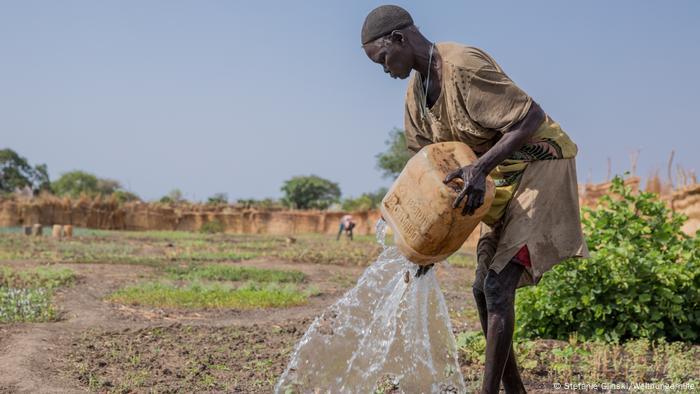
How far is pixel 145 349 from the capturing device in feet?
17.9

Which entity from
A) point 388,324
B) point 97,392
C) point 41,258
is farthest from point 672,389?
point 41,258

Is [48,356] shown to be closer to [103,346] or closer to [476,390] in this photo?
[103,346]

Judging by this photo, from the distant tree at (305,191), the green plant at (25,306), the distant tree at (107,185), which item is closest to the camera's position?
the green plant at (25,306)

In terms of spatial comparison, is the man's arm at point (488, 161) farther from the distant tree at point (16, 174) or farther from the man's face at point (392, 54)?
the distant tree at point (16, 174)

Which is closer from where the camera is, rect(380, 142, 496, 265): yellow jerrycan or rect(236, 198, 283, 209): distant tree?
rect(380, 142, 496, 265): yellow jerrycan

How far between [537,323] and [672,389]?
1.82 m

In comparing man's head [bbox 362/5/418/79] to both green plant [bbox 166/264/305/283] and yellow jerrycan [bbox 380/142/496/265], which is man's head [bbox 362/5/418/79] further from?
green plant [bbox 166/264/305/283]

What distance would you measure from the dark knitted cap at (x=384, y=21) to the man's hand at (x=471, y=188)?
70 cm

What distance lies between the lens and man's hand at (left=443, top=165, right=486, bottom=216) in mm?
2998

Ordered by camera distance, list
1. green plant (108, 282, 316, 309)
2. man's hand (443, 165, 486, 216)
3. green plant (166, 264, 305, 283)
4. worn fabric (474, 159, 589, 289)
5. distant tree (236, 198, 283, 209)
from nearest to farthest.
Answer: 1. man's hand (443, 165, 486, 216)
2. worn fabric (474, 159, 589, 289)
3. green plant (108, 282, 316, 309)
4. green plant (166, 264, 305, 283)
5. distant tree (236, 198, 283, 209)

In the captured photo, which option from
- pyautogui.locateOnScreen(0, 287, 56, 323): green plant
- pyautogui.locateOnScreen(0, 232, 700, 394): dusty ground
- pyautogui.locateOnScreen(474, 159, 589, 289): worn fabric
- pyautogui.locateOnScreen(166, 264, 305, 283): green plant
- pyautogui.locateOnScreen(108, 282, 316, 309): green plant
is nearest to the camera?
pyautogui.locateOnScreen(474, 159, 589, 289): worn fabric

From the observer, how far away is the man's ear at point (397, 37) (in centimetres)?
317

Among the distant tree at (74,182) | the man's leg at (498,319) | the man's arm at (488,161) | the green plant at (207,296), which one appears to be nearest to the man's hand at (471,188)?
the man's arm at (488,161)

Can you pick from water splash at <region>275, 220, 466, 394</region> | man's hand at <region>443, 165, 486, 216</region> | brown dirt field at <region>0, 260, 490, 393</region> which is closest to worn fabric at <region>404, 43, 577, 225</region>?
man's hand at <region>443, 165, 486, 216</region>
